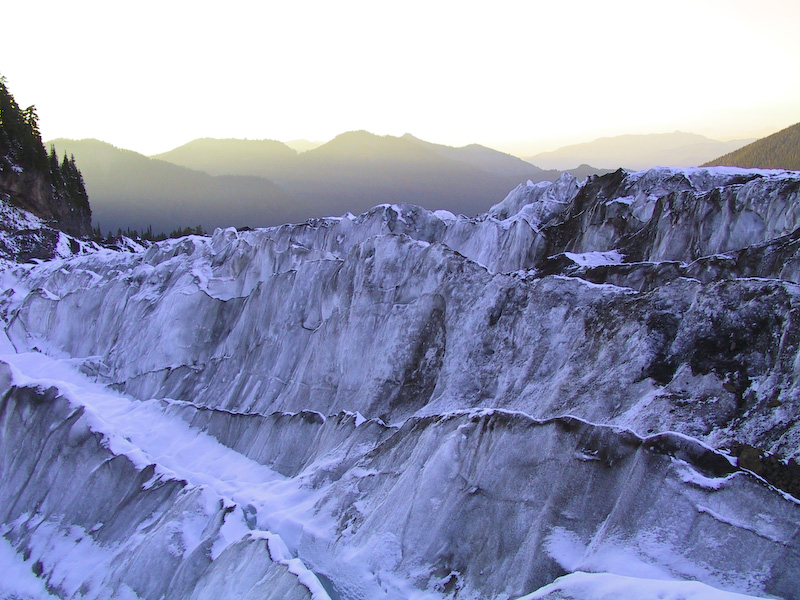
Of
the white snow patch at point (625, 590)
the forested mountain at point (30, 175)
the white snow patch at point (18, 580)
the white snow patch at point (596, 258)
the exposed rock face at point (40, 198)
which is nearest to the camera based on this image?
the white snow patch at point (625, 590)

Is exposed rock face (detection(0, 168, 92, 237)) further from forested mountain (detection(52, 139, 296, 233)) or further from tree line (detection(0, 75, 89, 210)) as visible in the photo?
forested mountain (detection(52, 139, 296, 233))

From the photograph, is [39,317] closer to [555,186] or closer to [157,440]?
[157,440]

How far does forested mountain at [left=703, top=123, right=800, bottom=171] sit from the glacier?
70.6 meters

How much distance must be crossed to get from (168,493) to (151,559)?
6.95ft

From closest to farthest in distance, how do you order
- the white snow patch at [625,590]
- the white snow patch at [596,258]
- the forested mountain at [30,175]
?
the white snow patch at [625,590] → the white snow patch at [596,258] → the forested mountain at [30,175]

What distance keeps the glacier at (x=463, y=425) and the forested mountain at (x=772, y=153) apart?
7060 cm

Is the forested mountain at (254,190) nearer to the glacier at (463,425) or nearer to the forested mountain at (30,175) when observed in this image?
the forested mountain at (30,175)

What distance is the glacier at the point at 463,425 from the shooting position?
7496 mm

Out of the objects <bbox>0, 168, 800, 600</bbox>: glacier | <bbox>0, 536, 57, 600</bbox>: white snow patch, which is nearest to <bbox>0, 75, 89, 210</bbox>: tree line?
<bbox>0, 168, 800, 600</bbox>: glacier

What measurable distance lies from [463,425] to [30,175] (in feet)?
227

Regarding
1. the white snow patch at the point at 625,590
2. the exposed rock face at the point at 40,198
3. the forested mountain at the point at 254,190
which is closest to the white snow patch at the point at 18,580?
the white snow patch at the point at 625,590

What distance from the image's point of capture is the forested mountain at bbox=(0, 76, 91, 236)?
204ft

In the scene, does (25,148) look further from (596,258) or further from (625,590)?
(625,590)

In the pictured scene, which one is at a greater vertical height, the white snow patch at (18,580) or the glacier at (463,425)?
the glacier at (463,425)
